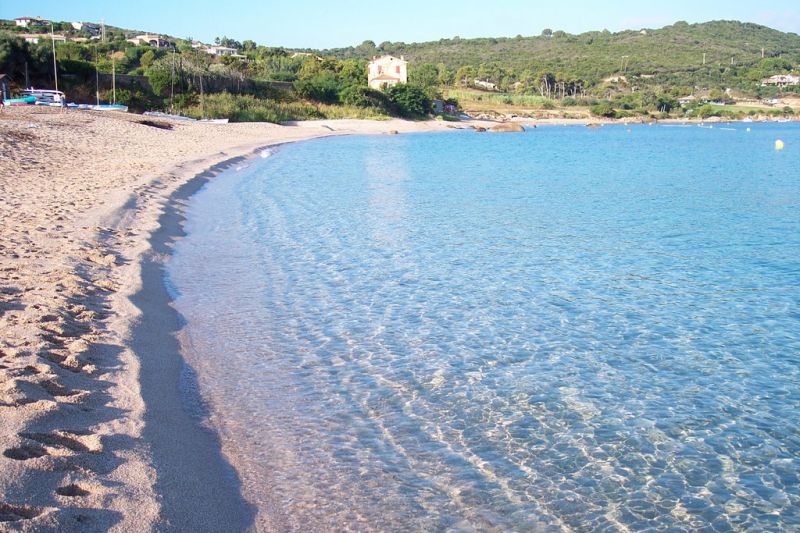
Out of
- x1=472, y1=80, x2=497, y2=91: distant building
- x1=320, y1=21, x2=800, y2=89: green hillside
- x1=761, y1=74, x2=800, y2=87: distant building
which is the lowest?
x1=472, y1=80, x2=497, y2=91: distant building

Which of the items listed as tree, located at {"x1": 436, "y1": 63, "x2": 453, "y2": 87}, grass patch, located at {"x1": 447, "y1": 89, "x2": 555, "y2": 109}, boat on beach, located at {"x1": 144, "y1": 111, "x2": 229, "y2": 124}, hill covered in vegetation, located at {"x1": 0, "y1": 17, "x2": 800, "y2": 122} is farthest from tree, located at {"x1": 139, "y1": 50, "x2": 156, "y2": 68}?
tree, located at {"x1": 436, "y1": 63, "x2": 453, "y2": 87}

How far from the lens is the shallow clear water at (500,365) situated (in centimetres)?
508

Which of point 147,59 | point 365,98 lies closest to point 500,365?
point 365,98

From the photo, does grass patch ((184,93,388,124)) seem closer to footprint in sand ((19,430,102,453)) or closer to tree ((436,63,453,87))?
footprint in sand ((19,430,102,453))

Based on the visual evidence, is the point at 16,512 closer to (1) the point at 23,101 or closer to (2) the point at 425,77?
(1) the point at 23,101

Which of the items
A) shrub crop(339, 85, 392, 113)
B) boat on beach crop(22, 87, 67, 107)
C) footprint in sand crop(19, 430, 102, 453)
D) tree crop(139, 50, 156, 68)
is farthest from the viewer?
shrub crop(339, 85, 392, 113)

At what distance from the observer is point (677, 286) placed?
35.9ft

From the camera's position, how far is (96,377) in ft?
20.1

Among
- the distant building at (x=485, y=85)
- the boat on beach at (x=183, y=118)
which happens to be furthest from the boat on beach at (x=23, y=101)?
the distant building at (x=485, y=85)

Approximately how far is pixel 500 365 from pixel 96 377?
386 cm

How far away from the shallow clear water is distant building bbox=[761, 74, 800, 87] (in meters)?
141

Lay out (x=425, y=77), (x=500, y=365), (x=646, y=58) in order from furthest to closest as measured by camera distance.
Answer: (x=646, y=58)
(x=425, y=77)
(x=500, y=365)

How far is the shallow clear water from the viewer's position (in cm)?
508

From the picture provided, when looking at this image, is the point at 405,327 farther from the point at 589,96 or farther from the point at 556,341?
the point at 589,96
